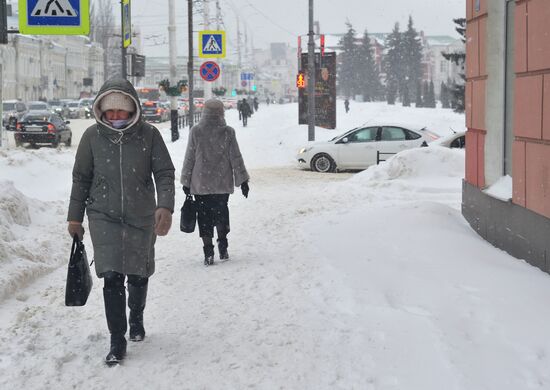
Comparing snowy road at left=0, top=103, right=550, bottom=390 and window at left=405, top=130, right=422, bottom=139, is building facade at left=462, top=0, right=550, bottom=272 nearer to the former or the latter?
snowy road at left=0, top=103, right=550, bottom=390

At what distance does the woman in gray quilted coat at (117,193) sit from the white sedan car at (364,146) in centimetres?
1571

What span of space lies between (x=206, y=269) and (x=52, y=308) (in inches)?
76.5

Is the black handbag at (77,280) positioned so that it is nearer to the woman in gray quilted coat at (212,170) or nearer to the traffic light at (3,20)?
the woman in gray quilted coat at (212,170)

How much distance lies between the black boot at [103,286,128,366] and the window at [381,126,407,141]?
1600 cm

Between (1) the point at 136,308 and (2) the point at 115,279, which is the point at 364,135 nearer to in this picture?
(1) the point at 136,308

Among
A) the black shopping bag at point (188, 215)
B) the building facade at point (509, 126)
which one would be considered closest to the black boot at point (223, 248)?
the black shopping bag at point (188, 215)

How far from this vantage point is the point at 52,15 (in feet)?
36.6

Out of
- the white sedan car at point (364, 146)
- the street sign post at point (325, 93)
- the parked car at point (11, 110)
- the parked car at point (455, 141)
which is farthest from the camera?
the parked car at point (11, 110)

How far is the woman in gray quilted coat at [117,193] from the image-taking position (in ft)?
16.3

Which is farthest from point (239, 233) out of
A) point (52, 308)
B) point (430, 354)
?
point (430, 354)

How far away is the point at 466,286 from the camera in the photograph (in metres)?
6.46

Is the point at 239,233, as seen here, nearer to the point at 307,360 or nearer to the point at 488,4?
the point at 488,4

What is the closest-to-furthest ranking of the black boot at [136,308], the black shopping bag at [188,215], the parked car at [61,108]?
the black boot at [136,308], the black shopping bag at [188,215], the parked car at [61,108]

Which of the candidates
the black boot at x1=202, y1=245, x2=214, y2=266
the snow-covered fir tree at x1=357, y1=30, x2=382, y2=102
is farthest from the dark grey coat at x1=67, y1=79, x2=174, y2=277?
the snow-covered fir tree at x1=357, y1=30, x2=382, y2=102
